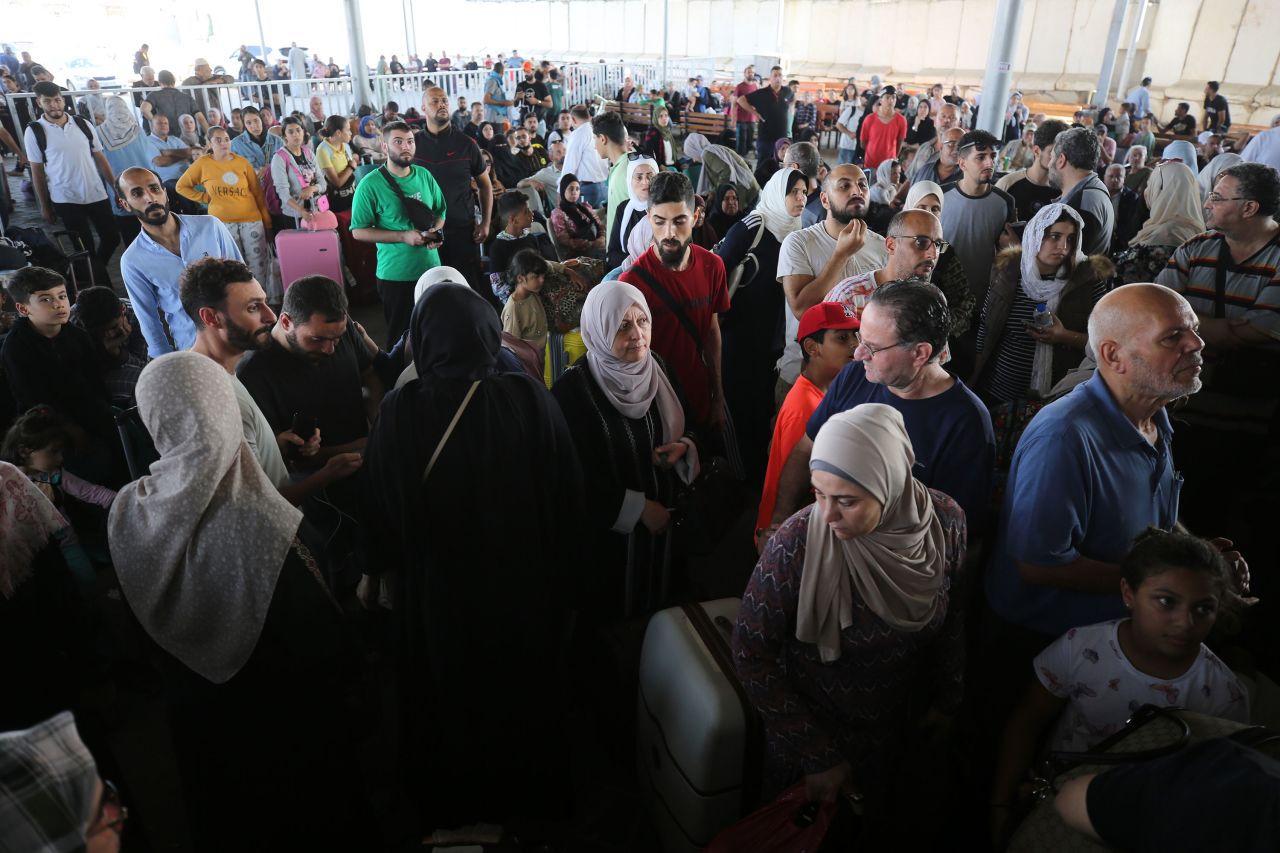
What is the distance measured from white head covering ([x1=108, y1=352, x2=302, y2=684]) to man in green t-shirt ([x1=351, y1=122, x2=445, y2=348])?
9.64ft

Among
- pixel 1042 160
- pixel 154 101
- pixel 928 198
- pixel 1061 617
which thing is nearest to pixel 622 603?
pixel 1061 617

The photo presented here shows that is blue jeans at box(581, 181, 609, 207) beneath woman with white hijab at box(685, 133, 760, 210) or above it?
beneath

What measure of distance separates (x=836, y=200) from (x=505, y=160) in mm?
6390

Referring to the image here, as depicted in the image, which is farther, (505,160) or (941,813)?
(505,160)

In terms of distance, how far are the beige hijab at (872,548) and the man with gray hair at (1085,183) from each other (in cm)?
337

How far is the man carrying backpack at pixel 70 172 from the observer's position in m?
7.36

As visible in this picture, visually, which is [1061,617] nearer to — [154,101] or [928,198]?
[928,198]

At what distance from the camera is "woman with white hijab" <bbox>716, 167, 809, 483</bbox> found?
4.23 metres

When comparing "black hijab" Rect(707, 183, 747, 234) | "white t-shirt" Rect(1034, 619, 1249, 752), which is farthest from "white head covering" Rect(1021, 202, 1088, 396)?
"black hijab" Rect(707, 183, 747, 234)

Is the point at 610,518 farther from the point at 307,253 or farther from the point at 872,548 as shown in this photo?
the point at 307,253

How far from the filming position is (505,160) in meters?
9.20

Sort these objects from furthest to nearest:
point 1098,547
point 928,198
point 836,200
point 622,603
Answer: point 928,198
point 836,200
point 622,603
point 1098,547

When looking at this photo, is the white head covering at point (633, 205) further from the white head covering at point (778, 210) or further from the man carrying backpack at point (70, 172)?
the man carrying backpack at point (70, 172)

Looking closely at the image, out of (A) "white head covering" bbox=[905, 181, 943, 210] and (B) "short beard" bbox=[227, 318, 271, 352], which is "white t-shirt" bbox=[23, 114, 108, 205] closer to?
(B) "short beard" bbox=[227, 318, 271, 352]
